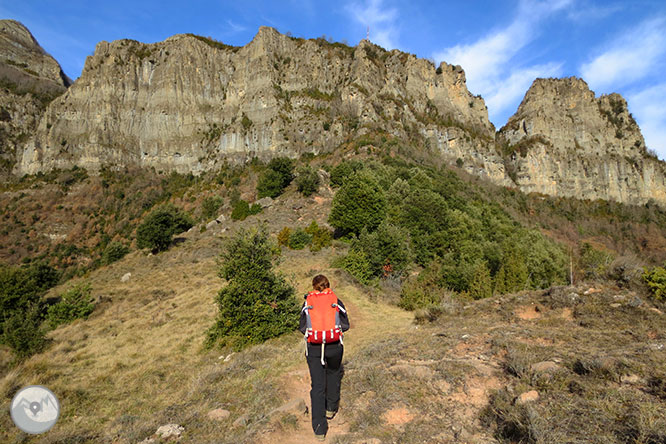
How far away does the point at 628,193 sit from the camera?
307ft

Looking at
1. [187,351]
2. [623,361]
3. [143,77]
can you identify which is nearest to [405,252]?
[187,351]

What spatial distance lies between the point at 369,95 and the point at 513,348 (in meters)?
73.1

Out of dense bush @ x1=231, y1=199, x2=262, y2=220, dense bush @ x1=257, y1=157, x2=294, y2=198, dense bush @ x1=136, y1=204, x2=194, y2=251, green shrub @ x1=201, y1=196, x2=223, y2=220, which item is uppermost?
dense bush @ x1=257, y1=157, x2=294, y2=198

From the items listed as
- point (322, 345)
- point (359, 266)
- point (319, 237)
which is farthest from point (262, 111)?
point (322, 345)

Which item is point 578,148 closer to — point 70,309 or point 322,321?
point 322,321

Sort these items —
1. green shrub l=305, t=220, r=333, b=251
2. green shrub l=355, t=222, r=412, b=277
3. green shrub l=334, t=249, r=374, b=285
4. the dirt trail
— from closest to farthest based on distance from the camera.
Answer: the dirt trail, green shrub l=334, t=249, r=374, b=285, green shrub l=355, t=222, r=412, b=277, green shrub l=305, t=220, r=333, b=251

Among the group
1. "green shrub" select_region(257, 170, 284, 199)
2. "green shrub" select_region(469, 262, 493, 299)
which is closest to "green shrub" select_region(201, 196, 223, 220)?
"green shrub" select_region(257, 170, 284, 199)

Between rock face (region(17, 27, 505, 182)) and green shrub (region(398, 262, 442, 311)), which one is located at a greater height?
rock face (region(17, 27, 505, 182))

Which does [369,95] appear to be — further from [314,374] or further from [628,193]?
[628,193]

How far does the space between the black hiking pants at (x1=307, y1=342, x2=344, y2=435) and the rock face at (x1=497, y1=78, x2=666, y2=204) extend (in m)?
102

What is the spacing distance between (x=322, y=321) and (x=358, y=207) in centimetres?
2151

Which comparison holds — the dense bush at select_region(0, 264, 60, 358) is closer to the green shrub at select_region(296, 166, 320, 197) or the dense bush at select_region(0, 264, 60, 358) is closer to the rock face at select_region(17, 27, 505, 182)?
the green shrub at select_region(296, 166, 320, 197)

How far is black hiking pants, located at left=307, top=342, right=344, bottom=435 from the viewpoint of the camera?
467cm

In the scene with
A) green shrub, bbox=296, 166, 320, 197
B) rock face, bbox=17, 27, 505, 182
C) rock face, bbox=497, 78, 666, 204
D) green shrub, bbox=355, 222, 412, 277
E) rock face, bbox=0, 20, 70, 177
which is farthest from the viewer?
rock face, bbox=497, 78, 666, 204
